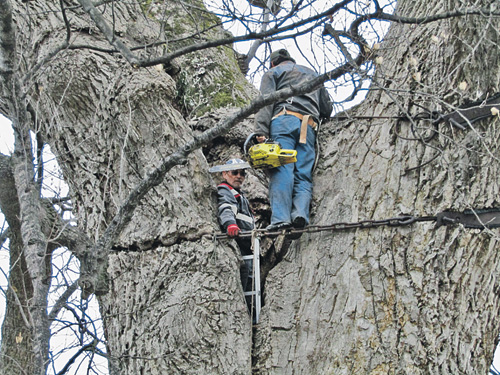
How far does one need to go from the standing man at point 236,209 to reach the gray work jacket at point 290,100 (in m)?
0.41

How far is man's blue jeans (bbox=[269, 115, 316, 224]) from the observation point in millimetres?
4434

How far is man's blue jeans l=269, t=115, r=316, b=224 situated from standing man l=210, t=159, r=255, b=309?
0.91 ft

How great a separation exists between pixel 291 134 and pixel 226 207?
3.08ft

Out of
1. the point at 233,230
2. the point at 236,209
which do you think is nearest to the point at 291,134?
the point at 236,209

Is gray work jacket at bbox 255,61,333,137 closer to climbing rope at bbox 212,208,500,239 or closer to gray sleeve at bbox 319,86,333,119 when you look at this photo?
gray sleeve at bbox 319,86,333,119

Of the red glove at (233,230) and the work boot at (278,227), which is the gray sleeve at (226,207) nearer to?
the red glove at (233,230)

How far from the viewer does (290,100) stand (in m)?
5.18

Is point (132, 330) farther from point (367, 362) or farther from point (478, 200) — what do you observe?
point (478, 200)

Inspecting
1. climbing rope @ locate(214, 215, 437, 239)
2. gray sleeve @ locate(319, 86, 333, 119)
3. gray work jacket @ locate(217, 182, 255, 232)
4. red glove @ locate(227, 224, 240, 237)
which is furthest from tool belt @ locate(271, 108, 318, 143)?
red glove @ locate(227, 224, 240, 237)

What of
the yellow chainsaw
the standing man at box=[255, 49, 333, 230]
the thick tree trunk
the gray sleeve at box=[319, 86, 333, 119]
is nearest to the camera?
the thick tree trunk

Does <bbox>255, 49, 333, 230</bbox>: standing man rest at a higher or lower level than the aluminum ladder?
higher

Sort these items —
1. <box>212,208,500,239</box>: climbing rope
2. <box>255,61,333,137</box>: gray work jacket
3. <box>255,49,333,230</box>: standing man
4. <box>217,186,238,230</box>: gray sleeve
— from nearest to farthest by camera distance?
<box>212,208,500,239</box>: climbing rope
<box>217,186,238,230</box>: gray sleeve
<box>255,49,333,230</box>: standing man
<box>255,61,333,137</box>: gray work jacket

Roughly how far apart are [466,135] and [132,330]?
243 cm

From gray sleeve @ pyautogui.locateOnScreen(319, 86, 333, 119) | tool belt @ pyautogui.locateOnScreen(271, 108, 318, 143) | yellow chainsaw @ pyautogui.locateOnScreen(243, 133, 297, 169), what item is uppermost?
gray sleeve @ pyautogui.locateOnScreen(319, 86, 333, 119)
